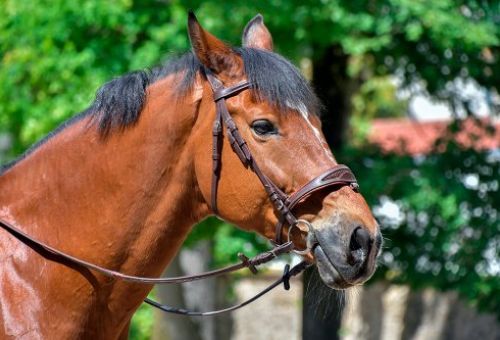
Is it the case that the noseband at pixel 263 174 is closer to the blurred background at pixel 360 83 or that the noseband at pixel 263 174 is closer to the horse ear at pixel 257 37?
the horse ear at pixel 257 37

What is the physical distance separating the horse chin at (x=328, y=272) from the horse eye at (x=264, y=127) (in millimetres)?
491

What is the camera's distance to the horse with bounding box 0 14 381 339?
3.67 metres

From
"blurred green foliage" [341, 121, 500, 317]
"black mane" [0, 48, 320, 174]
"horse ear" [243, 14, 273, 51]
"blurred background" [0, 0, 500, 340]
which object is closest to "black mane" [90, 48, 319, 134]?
"black mane" [0, 48, 320, 174]

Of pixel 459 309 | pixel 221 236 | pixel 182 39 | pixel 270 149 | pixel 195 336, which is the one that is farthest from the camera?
pixel 459 309

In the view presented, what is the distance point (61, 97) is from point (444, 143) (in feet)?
13.1

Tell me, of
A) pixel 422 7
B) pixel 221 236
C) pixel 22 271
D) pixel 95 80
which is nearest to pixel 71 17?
pixel 95 80

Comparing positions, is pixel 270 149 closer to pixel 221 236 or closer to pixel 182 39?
pixel 182 39

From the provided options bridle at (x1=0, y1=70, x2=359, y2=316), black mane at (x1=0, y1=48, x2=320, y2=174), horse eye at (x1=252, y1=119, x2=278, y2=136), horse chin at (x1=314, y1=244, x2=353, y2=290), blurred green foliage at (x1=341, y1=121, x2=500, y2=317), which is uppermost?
black mane at (x1=0, y1=48, x2=320, y2=174)

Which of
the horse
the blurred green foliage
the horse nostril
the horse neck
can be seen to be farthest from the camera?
the blurred green foliage

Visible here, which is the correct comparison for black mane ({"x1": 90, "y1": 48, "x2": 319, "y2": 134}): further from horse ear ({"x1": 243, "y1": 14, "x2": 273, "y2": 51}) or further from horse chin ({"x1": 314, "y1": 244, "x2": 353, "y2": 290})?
horse chin ({"x1": 314, "y1": 244, "x2": 353, "y2": 290})

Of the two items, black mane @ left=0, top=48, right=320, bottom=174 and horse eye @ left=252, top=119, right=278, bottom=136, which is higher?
black mane @ left=0, top=48, right=320, bottom=174

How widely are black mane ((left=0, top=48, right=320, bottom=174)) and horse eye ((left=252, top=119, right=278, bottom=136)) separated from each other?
81 mm

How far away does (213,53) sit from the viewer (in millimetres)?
3846

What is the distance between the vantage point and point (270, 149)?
3.70 meters
